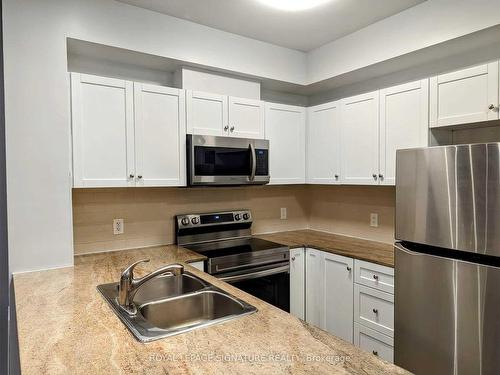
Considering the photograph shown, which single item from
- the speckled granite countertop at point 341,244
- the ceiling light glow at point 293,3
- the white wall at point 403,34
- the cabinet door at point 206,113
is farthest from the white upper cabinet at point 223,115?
the speckled granite countertop at point 341,244

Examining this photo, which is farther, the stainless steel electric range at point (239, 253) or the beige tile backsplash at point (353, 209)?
the beige tile backsplash at point (353, 209)

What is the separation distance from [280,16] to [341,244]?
185cm

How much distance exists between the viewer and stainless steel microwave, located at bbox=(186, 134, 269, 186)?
255 centimetres

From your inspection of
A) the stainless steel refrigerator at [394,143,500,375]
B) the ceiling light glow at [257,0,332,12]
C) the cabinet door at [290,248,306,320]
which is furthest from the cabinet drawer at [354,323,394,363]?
the ceiling light glow at [257,0,332,12]

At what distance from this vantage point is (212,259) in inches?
95.0

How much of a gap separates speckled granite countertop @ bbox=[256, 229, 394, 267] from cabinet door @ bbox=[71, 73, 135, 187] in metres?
1.48

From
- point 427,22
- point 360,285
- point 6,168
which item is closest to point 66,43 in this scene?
point 6,168

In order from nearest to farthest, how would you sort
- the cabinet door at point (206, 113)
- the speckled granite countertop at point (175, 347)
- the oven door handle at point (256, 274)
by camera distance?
the speckled granite countertop at point (175, 347)
the oven door handle at point (256, 274)
the cabinet door at point (206, 113)

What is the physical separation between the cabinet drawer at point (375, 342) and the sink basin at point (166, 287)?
1270 millimetres

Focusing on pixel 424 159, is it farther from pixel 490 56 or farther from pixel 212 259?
pixel 212 259

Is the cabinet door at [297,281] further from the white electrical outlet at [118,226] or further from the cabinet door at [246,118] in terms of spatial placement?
the white electrical outlet at [118,226]

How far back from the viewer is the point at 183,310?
1.76 metres

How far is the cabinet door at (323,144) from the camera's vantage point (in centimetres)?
297

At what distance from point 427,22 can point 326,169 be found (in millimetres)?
1323
